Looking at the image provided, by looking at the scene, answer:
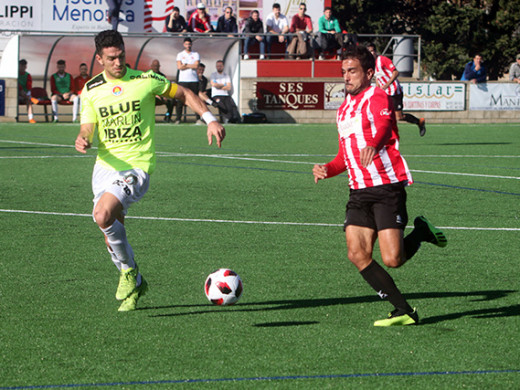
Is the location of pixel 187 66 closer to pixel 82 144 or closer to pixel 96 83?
pixel 96 83

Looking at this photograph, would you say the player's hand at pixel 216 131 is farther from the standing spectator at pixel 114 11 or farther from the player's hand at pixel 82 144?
the standing spectator at pixel 114 11

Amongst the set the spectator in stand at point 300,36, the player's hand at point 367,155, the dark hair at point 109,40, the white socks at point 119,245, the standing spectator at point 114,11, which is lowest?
the white socks at point 119,245

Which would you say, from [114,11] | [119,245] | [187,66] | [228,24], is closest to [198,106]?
[119,245]

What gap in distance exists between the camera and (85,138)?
21.2 feet

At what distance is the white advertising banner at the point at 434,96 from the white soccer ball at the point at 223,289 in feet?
84.0

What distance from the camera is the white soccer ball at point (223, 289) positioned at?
6.20 metres

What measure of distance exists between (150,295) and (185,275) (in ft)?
2.34

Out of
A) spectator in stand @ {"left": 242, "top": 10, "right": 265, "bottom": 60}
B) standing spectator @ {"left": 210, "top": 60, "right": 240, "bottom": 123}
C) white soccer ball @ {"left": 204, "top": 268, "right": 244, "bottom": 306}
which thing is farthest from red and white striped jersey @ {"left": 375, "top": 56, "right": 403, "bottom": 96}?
spectator in stand @ {"left": 242, "top": 10, "right": 265, "bottom": 60}

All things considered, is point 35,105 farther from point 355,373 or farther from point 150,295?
point 355,373

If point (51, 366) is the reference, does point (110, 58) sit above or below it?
above

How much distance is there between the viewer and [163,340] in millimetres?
5492

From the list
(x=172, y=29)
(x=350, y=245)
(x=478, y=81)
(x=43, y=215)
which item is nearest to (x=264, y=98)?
(x=172, y=29)

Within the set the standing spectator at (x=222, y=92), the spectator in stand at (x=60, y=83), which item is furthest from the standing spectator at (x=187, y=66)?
the spectator in stand at (x=60, y=83)

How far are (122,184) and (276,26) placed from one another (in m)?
27.1
